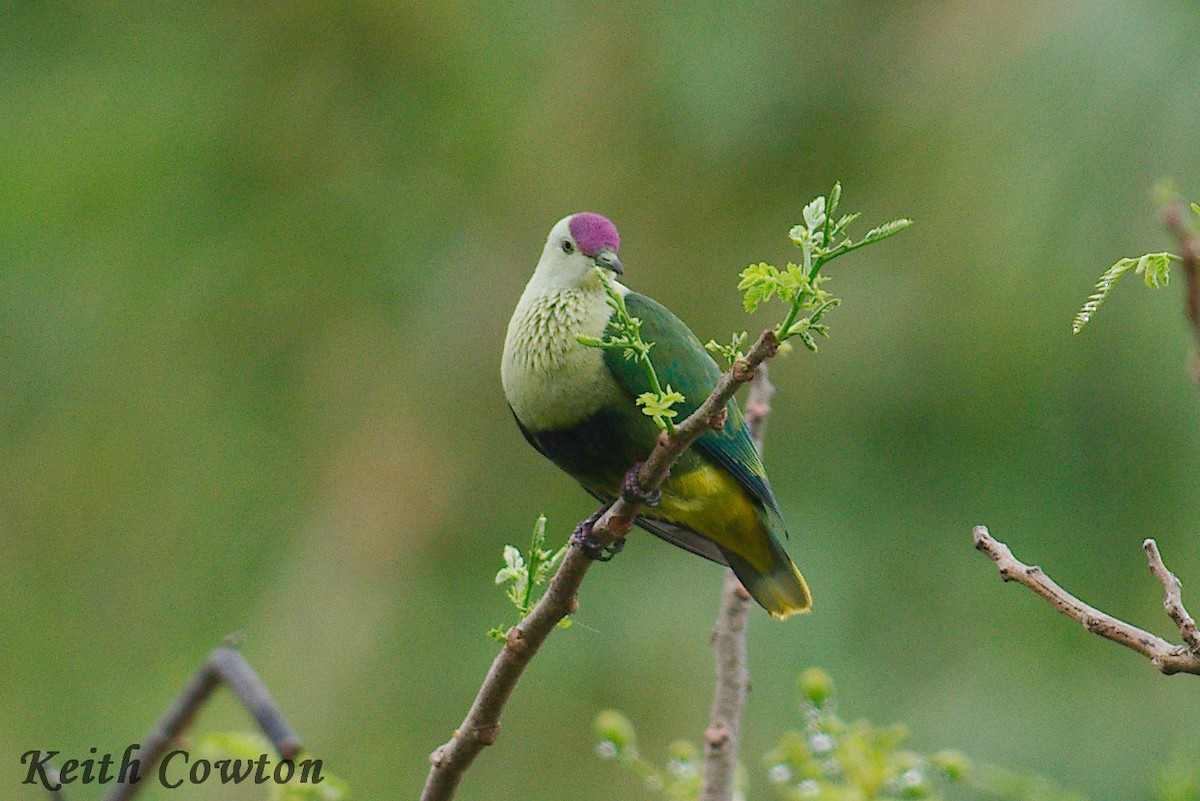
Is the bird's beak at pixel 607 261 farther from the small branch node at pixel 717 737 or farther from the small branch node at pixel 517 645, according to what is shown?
the small branch node at pixel 517 645

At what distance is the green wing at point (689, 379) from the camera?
87.2 inches

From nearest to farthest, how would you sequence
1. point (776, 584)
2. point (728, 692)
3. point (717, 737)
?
point (717, 737) < point (728, 692) < point (776, 584)

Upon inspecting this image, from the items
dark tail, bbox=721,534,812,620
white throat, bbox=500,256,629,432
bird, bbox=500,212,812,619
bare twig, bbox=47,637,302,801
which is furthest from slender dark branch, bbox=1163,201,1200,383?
dark tail, bbox=721,534,812,620

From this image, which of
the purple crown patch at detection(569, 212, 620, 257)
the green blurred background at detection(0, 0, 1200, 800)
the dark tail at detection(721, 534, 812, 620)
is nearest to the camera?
the purple crown patch at detection(569, 212, 620, 257)

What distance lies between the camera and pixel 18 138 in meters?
5.75

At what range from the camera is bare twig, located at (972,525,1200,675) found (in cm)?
101

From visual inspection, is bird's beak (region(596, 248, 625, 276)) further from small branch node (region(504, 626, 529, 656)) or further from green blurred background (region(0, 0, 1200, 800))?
green blurred background (region(0, 0, 1200, 800))

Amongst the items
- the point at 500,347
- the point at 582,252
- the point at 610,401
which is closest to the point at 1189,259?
the point at 610,401

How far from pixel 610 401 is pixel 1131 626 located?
1221mm

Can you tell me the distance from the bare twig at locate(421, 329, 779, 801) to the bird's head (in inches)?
31.0

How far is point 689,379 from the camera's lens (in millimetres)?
2246

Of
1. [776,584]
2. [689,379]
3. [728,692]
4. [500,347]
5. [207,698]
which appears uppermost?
[500,347]

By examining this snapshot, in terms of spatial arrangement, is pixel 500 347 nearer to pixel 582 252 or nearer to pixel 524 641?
pixel 582 252

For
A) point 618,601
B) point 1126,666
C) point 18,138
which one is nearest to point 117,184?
point 18,138
